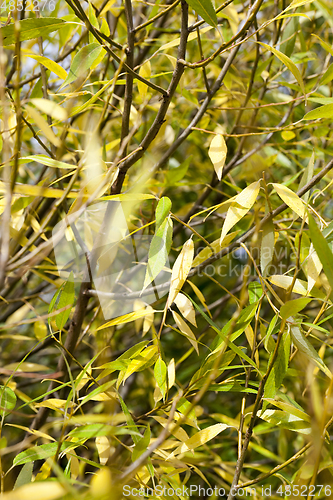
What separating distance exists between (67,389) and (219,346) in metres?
0.30

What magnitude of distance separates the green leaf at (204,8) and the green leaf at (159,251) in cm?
17

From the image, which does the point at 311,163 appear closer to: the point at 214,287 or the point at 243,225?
the point at 243,225

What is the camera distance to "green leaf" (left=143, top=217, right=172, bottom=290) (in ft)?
1.02

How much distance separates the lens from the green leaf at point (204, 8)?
31 centimetres

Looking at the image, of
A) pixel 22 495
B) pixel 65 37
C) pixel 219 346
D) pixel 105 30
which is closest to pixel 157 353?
pixel 219 346

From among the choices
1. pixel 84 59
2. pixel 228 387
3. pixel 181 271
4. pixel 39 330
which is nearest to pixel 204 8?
pixel 84 59

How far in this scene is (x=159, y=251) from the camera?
0.32 meters

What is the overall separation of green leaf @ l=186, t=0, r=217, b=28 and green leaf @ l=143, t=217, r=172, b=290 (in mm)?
170

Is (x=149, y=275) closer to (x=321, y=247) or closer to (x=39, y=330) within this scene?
(x=321, y=247)

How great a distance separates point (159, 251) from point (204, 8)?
0.20 m

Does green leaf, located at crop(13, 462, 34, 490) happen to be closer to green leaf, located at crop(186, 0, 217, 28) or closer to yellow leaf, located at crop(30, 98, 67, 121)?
yellow leaf, located at crop(30, 98, 67, 121)

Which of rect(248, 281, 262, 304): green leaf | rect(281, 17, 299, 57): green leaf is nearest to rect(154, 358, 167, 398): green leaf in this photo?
rect(248, 281, 262, 304): green leaf

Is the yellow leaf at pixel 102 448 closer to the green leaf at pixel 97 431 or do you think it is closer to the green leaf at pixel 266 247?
the green leaf at pixel 97 431

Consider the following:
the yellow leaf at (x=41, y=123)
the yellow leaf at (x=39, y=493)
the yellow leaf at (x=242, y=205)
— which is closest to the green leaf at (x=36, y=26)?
the yellow leaf at (x=41, y=123)
